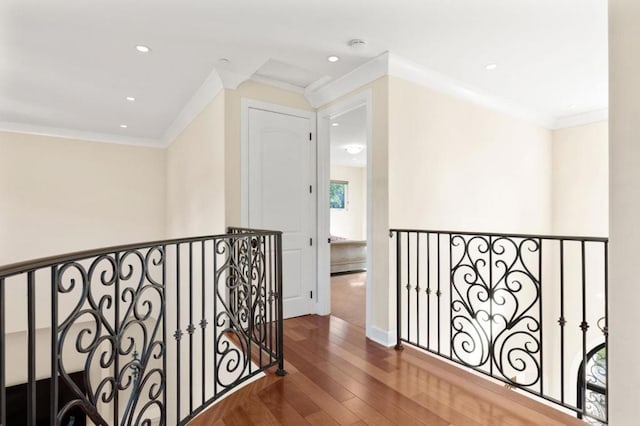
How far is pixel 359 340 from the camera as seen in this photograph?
3.03 m

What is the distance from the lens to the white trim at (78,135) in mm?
5023

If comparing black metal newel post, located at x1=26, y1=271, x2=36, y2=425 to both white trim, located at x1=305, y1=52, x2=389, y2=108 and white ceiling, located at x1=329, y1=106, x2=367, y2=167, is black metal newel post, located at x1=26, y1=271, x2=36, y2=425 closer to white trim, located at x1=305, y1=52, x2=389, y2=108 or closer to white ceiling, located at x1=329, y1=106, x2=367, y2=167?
white trim, located at x1=305, y1=52, x2=389, y2=108

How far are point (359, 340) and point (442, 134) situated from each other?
2239mm

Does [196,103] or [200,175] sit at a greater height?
[196,103]

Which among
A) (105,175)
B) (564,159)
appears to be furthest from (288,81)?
(564,159)

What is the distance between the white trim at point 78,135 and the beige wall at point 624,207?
6.41 metres

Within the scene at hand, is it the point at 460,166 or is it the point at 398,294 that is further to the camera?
the point at 460,166

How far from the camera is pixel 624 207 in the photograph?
1.03 metres

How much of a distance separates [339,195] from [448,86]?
20.5 ft

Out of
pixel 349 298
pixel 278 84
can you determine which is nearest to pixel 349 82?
pixel 278 84

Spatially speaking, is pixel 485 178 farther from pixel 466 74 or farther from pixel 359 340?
pixel 359 340

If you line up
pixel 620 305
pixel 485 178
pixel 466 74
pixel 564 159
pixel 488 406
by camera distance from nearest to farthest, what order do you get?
pixel 620 305 < pixel 488 406 < pixel 466 74 < pixel 485 178 < pixel 564 159

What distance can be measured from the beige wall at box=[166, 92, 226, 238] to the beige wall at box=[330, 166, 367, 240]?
196 inches

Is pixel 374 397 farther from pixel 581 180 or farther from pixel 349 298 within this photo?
pixel 581 180
